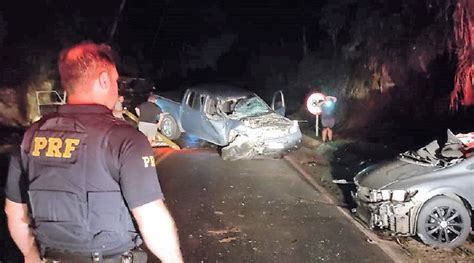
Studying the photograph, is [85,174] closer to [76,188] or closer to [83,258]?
[76,188]

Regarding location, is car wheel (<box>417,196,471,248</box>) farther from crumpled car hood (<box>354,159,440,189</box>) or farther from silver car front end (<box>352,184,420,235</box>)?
crumpled car hood (<box>354,159,440,189</box>)

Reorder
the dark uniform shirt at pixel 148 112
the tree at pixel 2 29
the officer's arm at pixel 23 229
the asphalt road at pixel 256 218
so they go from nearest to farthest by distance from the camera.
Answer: the officer's arm at pixel 23 229
the asphalt road at pixel 256 218
the dark uniform shirt at pixel 148 112
the tree at pixel 2 29

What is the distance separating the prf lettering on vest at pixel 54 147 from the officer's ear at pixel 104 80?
311 millimetres

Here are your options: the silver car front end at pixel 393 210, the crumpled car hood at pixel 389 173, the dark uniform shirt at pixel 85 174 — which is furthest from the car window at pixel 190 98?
the dark uniform shirt at pixel 85 174

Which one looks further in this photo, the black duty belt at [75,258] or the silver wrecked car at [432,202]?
the silver wrecked car at [432,202]

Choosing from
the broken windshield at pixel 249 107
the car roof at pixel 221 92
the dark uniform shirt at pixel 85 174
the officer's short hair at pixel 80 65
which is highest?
the officer's short hair at pixel 80 65

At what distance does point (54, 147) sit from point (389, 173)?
5.25m

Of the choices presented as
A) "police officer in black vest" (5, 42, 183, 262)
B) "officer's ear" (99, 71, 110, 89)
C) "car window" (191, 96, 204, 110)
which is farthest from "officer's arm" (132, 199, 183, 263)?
"car window" (191, 96, 204, 110)

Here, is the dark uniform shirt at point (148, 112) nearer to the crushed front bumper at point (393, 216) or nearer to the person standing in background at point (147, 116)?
the person standing in background at point (147, 116)

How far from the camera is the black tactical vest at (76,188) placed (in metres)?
2.25

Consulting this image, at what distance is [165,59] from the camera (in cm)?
3322

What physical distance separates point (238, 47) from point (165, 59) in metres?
5.24

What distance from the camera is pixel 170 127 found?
49.7 ft

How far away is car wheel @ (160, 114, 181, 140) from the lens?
15.0 metres
